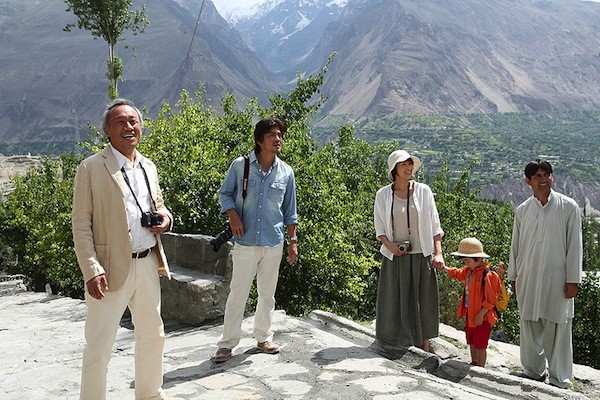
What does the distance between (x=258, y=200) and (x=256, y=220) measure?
0.17m

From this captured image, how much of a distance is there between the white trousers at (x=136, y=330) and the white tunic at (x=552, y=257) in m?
3.55

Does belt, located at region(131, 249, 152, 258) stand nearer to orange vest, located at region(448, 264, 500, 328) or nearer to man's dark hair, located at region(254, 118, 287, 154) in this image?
man's dark hair, located at region(254, 118, 287, 154)

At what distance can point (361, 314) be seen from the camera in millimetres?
17172

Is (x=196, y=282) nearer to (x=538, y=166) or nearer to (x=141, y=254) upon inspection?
(x=141, y=254)

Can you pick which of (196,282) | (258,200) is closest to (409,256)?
(258,200)

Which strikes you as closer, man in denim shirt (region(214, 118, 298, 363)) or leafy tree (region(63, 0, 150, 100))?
man in denim shirt (region(214, 118, 298, 363))

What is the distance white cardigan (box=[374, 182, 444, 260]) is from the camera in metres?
5.57

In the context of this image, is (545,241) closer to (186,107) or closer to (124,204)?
(124,204)

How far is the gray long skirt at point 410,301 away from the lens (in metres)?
5.65

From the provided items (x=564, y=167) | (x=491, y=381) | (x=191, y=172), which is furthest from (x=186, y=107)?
(x=564, y=167)

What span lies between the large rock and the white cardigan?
5.99ft

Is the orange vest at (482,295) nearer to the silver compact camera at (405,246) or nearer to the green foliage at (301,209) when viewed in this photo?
the silver compact camera at (405,246)

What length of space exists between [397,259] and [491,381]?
1320 millimetres

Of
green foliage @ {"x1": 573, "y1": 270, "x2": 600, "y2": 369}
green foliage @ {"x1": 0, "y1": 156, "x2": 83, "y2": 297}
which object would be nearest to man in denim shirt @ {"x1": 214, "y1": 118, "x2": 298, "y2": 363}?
green foliage @ {"x1": 0, "y1": 156, "x2": 83, "y2": 297}
